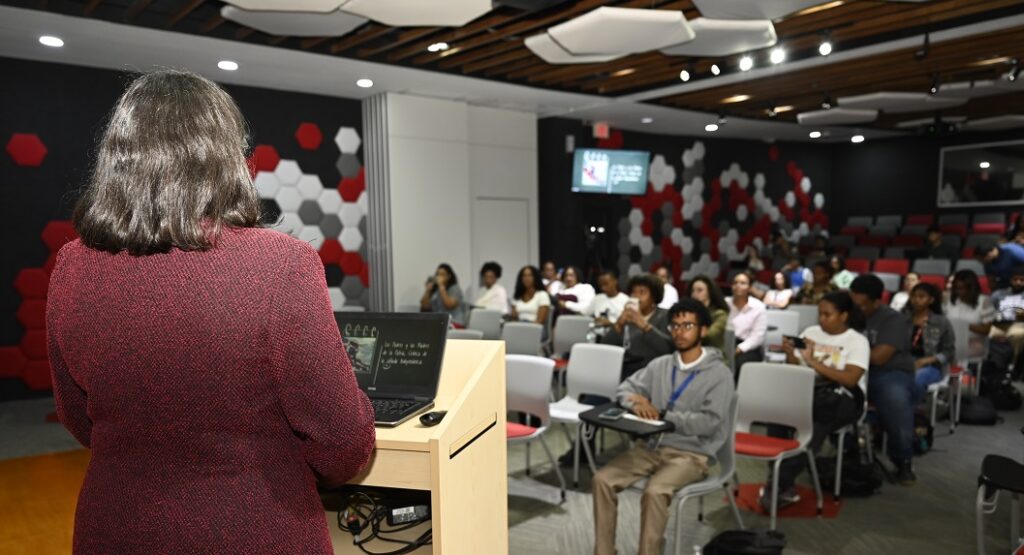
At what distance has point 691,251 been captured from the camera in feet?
39.5

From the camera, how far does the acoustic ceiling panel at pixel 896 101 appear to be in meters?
7.79

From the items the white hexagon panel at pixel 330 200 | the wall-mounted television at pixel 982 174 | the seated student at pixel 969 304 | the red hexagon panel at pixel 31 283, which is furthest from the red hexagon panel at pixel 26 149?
the wall-mounted television at pixel 982 174

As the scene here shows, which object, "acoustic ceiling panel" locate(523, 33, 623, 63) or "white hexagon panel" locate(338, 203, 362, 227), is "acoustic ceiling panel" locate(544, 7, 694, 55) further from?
"white hexagon panel" locate(338, 203, 362, 227)

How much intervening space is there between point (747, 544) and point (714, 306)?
2195mm

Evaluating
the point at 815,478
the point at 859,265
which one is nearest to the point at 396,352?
the point at 815,478

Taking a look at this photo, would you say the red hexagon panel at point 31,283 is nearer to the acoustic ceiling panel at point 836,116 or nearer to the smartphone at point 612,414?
the smartphone at point 612,414

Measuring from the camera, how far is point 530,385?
3941 mm

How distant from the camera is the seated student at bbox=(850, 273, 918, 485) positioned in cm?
397

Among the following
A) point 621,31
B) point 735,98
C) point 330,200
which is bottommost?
point 330,200

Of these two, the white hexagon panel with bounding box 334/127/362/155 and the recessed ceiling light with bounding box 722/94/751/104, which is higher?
the recessed ceiling light with bounding box 722/94/751/104

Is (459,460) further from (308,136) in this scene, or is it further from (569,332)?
(308,136)

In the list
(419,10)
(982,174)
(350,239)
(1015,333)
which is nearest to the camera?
(419,10)

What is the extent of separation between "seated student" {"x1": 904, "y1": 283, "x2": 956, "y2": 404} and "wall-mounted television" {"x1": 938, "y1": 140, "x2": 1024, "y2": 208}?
928 centimetres

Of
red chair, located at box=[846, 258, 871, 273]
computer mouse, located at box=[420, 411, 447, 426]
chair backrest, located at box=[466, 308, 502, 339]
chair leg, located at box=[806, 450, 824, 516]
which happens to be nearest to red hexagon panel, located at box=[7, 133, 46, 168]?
chair backrest, located at box=[466, 308, 502, 339]
